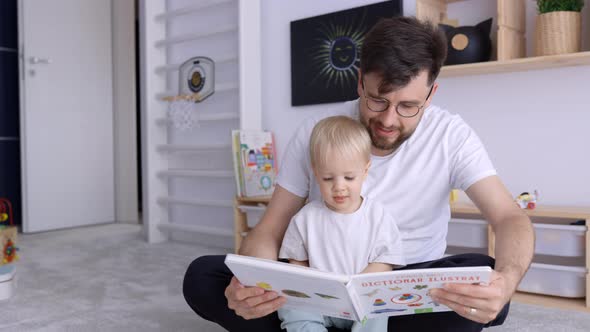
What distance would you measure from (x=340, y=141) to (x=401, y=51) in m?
0.25

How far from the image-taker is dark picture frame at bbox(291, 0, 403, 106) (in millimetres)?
2895

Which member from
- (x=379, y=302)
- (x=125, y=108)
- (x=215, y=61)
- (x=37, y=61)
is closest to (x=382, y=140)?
(x=379, y=302)

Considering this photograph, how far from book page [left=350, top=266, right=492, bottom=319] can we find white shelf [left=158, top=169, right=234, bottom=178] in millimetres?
2286

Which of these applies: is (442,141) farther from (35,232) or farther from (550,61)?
(35,232)

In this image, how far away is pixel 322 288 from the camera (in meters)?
1.03

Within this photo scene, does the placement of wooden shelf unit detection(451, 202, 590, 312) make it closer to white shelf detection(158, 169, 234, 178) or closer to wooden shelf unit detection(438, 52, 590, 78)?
wooden shelf unit detection(438, 52, 590, 78)

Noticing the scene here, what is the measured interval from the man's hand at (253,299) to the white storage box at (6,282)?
1.51 metres

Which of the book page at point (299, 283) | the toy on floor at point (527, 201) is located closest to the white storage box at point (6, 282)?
the book page at point (299, 283)

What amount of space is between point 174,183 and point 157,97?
0.61m

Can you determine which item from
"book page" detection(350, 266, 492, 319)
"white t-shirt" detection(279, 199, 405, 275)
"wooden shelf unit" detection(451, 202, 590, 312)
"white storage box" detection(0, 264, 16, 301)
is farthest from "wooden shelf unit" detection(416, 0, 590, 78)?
"white storage box" detection(0, 264, 16, 301)

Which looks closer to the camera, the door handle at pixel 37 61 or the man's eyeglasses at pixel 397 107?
the man's eyeglasses at pixel 397 107

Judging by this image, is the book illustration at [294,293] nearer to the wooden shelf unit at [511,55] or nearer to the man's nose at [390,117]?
the man's nose at [390,117]

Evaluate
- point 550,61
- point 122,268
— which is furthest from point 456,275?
point 122,268

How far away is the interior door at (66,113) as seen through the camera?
4070mm
